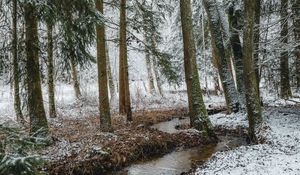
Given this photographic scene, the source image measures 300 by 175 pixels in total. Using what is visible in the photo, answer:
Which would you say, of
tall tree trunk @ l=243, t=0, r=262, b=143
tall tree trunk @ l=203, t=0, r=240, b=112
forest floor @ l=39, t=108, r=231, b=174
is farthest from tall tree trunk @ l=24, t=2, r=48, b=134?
tall tree trunk @ l=203, t=0, r=240, b=112

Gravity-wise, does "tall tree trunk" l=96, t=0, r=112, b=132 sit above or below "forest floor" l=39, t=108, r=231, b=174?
above

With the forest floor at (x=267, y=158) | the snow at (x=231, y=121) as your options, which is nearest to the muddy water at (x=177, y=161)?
the forest floor at (x=267, y=158)

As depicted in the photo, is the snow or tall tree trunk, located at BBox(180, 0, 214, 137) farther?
the snow

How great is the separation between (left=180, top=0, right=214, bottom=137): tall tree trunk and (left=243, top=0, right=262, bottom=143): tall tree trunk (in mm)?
1964

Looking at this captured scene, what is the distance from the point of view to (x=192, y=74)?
41.3ft

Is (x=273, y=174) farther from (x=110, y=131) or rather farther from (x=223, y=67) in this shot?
(x=223, y=67)

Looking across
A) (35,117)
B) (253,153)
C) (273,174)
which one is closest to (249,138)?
(253,153)

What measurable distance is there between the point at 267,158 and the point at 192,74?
5.04m

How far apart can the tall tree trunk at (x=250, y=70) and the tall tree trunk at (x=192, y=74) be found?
6.44 ft

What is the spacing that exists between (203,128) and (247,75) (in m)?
2.63

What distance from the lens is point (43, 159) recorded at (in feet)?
9.55

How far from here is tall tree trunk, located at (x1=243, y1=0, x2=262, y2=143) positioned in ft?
35.3

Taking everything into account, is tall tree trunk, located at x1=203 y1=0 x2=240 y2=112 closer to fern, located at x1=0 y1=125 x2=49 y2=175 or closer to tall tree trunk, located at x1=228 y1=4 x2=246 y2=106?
tall tree trunk, located at x1=228 y1=4 x2=246 y2=106

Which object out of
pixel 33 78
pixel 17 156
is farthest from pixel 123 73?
pixel 17 156
